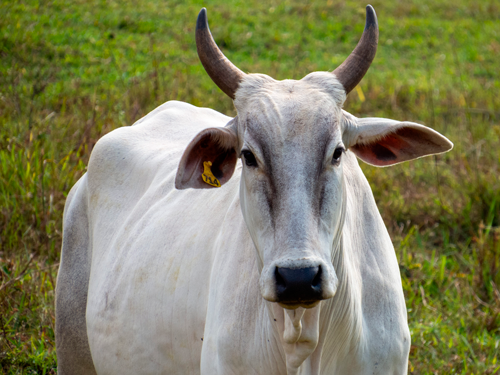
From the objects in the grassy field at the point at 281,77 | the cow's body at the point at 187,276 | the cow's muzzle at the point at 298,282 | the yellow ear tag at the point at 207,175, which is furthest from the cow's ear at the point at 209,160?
the grassy field at the point at 281,77

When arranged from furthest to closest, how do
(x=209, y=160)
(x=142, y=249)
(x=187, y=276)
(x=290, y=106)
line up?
(x=142, y=249) < (x=187, y=276) < (x=209, y=160) < (x=290, y=106)

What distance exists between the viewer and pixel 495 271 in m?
4.49

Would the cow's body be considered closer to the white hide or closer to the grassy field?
the white hide

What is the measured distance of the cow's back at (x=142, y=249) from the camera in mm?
2785

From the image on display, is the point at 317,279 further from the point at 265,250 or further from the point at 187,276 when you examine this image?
the point at 187,276

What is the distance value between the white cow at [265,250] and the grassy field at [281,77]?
1120 mm

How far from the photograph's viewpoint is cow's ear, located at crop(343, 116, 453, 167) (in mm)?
2314

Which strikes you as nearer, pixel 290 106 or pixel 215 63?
pixel 290 106

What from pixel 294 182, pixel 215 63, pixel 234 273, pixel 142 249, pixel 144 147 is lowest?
pixel 142 249

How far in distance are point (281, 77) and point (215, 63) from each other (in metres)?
6.57

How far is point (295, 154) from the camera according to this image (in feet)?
6.56

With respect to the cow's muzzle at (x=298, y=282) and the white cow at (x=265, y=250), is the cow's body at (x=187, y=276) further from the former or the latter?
the cow's muzzle at (x=298, y=282)

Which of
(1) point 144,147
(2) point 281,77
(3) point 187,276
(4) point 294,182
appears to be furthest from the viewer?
(2) point 281,77

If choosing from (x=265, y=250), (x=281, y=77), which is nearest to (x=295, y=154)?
(x=265, y=250)
